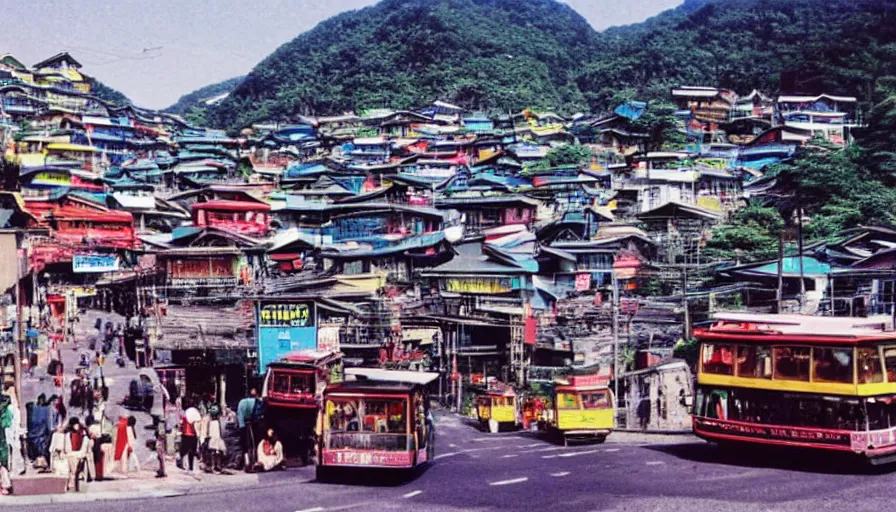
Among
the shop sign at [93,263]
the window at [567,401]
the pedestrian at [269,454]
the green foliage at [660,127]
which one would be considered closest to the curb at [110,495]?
the pedestrian at [269,454]

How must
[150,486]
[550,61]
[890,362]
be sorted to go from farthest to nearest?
[550,61], [150,486], [890,362]

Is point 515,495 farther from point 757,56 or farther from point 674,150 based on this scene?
point 757,56

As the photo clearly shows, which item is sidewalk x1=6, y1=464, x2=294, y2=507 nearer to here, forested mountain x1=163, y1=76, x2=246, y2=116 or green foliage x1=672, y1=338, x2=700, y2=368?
green foliage x1=672, y1=338, x2=700, y2=368

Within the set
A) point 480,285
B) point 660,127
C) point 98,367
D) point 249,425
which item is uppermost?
point 660,127

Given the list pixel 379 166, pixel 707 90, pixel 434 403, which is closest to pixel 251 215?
pixel 379 166

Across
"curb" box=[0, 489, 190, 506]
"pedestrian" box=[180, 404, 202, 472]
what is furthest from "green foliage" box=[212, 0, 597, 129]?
"curb" box=[0, 489, 190, 506]

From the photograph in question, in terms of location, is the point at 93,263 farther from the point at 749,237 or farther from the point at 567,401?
the point at 749,237

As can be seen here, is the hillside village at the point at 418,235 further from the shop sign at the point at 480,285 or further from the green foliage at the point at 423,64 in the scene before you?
the green foliage at the point at 423,64

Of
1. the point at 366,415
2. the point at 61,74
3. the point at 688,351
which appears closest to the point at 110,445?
the point at 366,415
